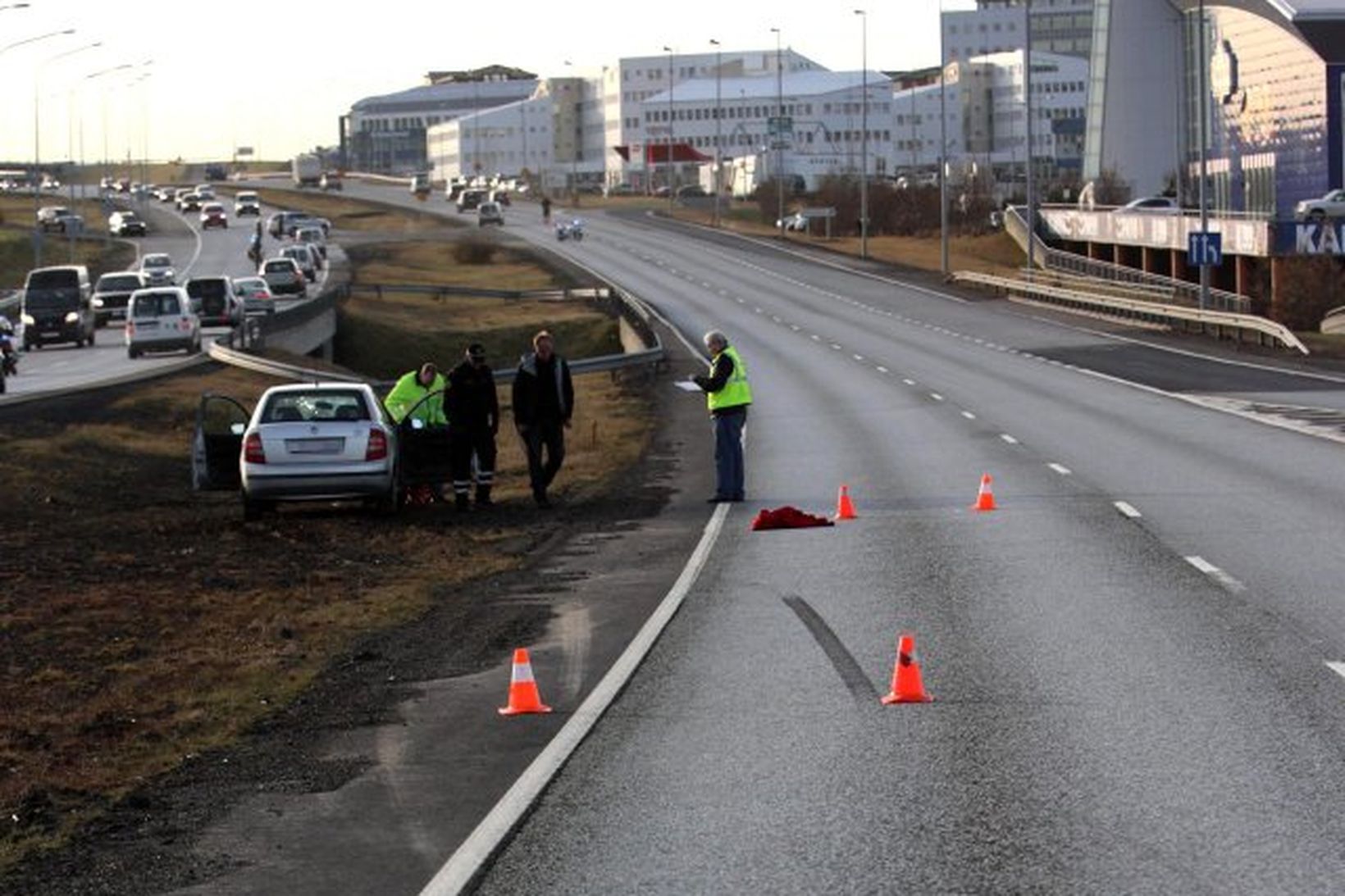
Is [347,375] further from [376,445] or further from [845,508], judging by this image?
[845,508]

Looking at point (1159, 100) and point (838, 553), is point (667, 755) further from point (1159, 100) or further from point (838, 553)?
point (1159, 100)

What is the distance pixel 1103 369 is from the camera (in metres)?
56.3

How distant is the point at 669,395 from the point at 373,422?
2619 cm

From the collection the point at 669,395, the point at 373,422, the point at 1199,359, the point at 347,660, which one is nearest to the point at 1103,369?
the point at 1199,359

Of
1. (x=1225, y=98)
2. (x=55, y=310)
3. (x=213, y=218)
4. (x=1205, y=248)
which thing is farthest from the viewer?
(x=213, y=218)

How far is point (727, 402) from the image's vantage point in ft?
92.4

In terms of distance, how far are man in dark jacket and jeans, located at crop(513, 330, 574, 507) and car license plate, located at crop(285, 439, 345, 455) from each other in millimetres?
2629

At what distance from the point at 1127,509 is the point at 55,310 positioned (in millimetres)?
50948

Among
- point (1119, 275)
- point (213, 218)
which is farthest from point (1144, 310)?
point (213, 218)

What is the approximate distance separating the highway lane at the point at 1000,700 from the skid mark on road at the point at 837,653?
5cm

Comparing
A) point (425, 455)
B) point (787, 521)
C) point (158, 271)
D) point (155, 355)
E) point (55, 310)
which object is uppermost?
point (158, 271)

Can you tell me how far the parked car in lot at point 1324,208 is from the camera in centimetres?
8819

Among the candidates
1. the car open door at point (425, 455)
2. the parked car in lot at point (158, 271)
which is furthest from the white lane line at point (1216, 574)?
the parked car in lot at point (158, 271)

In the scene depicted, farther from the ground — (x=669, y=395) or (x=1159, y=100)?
(x=1159, y=100)
